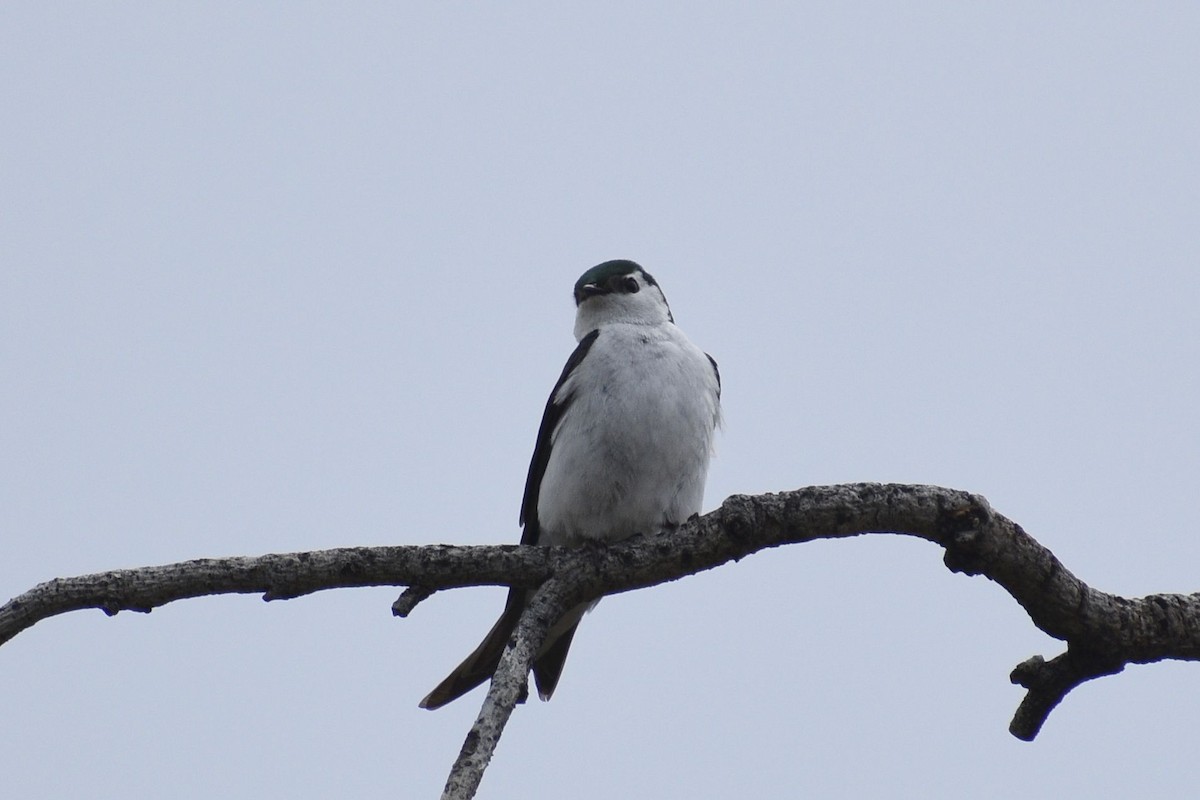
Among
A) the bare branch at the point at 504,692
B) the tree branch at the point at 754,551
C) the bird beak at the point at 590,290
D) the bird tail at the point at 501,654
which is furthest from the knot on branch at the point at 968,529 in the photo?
the bird beak at the point at 590,290

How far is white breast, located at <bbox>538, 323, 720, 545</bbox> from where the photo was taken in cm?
662

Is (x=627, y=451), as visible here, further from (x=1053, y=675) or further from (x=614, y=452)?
(x=1053, y=675)

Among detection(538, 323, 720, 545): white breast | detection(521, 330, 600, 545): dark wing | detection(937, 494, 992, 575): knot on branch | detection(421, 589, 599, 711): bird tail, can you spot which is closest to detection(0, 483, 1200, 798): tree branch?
detection(937, 494, 992, 575): knot on branch

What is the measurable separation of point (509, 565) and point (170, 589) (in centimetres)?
131

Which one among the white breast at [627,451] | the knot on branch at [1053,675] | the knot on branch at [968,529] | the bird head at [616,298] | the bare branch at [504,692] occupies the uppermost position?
the bird head at [616,298]

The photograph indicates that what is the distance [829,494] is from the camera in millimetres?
4875

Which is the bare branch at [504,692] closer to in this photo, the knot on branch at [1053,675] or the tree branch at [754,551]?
the tree branch at [754,551]

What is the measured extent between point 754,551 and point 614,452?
1.65 meters

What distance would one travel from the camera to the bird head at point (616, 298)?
8.34 meters

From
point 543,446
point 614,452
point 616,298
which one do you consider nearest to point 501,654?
point 614,452

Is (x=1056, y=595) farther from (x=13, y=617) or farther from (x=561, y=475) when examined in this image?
(x=13, y=617)

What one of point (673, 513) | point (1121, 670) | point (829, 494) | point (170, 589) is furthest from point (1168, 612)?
point (170, 589)

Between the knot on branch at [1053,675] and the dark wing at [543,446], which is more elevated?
the dark wing at [543,446]

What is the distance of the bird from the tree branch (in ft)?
3.54
